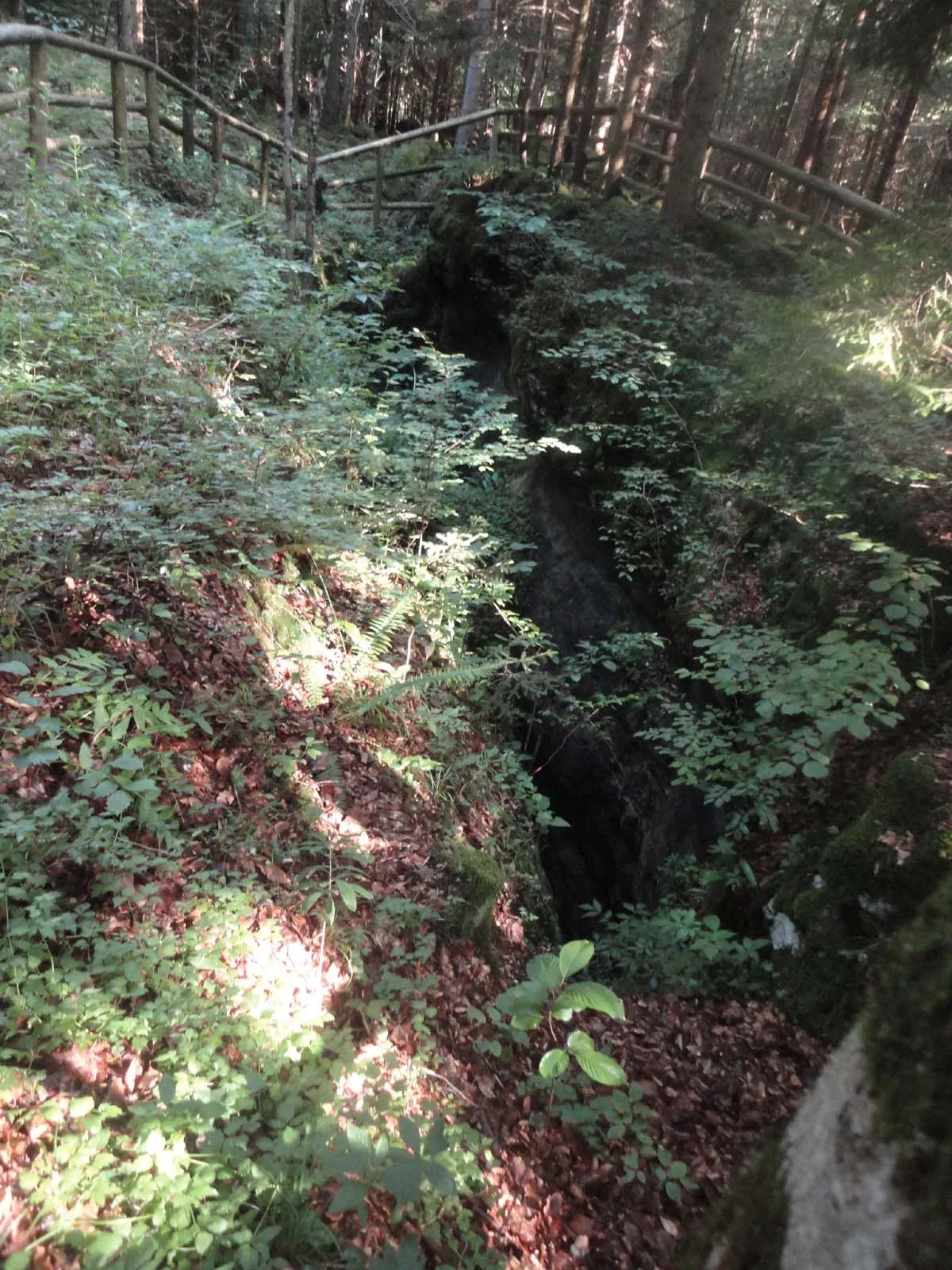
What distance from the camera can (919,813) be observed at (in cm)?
332

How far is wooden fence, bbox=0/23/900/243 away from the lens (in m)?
7.03

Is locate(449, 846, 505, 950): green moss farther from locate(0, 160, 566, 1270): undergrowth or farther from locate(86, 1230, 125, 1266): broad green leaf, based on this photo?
locate(86, 1230, 125, 1266): broad green leaf

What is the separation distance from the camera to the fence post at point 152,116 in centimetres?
959

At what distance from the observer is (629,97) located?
37.0 feet

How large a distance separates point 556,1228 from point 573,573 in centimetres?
682

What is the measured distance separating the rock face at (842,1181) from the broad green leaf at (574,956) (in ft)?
3.17

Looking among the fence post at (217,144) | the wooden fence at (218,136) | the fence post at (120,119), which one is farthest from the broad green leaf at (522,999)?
the fence post at (217,144)

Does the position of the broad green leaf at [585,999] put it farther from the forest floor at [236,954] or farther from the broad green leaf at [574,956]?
the forest floor at [236,954]

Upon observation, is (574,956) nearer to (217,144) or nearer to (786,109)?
(217,144)

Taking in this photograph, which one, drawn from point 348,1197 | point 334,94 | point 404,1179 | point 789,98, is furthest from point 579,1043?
point 334,94

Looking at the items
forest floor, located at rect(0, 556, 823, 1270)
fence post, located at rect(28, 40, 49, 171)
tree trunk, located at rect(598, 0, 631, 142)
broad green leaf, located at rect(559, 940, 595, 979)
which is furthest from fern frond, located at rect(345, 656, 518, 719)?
tree trunk, located at rect(598, 0, 631, 142)

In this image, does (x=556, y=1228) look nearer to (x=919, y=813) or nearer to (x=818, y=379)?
(x=919, y=813)

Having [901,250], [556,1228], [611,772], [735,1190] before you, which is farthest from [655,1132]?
[901,250]

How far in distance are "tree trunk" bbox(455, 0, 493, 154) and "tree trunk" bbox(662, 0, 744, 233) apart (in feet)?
29.1
